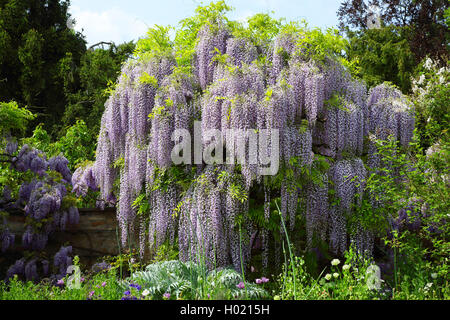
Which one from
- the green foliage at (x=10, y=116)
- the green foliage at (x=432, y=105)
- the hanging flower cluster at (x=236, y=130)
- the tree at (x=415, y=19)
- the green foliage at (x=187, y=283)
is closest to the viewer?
the green foliage at (x=187, y=283)

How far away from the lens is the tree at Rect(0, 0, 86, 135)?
14.3 m

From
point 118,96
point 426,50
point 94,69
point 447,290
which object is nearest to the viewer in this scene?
point 447,290

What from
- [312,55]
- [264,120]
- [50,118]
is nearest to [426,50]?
[312,55]

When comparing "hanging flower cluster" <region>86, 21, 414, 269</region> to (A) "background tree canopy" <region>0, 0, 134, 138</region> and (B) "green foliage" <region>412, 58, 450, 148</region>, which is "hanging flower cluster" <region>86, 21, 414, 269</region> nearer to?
(B) "green foliage" <region>412, 58, 450, 148</region>

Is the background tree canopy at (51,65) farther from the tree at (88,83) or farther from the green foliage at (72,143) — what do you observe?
the green foliage at (72,143)

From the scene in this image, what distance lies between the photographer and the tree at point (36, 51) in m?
14.3

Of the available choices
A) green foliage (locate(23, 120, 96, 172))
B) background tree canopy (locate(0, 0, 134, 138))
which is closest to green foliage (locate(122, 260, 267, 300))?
green foliage (locate(23, 120, 96, 172))

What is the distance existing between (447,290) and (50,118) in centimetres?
1376

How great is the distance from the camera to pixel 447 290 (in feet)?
14.8

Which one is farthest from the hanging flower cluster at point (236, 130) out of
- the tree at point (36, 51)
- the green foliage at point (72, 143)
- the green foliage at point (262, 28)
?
the tree at point (36, 51)

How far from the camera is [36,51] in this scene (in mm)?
14281

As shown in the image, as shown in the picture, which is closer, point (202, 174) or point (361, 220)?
point (202, 174)
